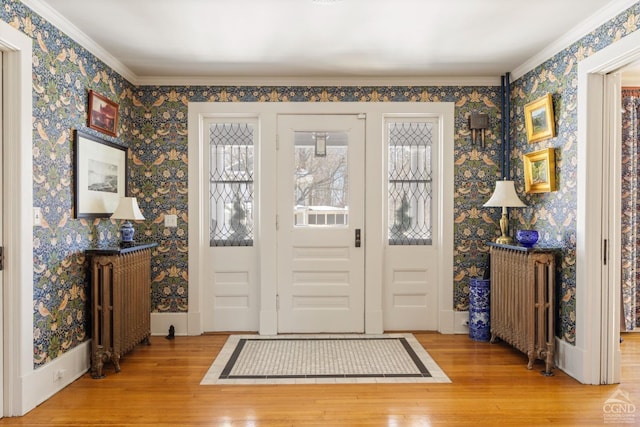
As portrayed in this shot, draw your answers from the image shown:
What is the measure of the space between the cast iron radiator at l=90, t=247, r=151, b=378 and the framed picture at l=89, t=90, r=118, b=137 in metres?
1.03

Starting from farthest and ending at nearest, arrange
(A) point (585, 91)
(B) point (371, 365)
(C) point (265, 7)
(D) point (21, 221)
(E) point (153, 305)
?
(E) point (153, 305)
(B) point (371, 365)
(A) point (585, 91)
(C) point (265, 7)
(D) point (21, 221)

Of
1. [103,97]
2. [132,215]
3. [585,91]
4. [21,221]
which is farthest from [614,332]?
[103,97]

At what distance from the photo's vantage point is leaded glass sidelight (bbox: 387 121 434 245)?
4.57 m

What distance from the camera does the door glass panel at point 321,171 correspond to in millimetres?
4496

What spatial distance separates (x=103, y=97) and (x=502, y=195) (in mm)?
3369

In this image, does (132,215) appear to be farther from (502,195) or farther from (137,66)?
(502,195)

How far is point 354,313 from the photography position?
4.52 meters

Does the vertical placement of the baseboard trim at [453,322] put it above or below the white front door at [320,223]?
below

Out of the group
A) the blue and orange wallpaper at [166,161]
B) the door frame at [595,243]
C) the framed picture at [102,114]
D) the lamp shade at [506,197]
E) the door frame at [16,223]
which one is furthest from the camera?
the lamp shade at [506,197]

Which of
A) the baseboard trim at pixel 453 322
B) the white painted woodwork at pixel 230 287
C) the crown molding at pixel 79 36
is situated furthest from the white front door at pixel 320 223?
the crown molding at pixel 79 36

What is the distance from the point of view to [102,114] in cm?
373

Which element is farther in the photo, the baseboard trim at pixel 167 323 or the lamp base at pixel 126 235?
the baseboard trim at pixel 167 323

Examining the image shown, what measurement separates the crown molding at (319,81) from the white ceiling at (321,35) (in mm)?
24

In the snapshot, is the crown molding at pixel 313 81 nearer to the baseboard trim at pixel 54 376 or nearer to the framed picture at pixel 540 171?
the framed picture at pixel 540 171
